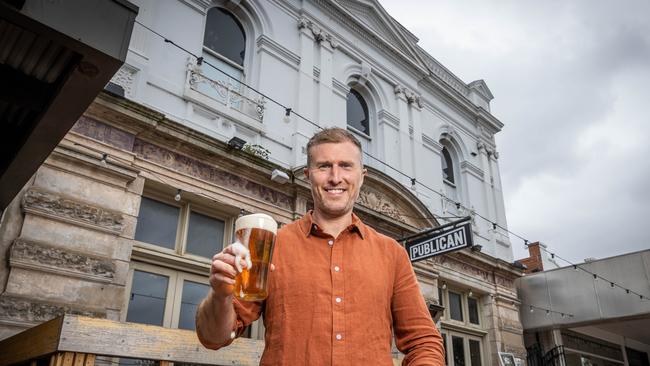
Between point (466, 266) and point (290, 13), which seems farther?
point (466, 266)

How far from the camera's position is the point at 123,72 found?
624cm

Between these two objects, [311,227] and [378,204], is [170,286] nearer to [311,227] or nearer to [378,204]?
[378,204]

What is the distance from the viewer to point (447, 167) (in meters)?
12.2

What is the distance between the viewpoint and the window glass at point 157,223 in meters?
6.09

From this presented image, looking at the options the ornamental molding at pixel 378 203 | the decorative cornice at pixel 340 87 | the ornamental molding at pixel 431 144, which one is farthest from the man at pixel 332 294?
the ornamental molding at pixel 431 144

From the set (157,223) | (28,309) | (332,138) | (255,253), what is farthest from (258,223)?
(157,223)

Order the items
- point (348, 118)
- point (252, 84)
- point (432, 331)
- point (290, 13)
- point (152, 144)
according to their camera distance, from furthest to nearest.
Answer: point (348, 118) < point (290, 13) < point (252, 84) < point (152, 144) < point (432, 331)

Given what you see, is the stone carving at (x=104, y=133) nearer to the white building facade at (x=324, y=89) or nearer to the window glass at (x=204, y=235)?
the white building facade at (x=324, y=89)

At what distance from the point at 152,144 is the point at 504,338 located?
8.60m

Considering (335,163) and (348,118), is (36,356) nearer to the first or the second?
(335,163)

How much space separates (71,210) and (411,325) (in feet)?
14.6

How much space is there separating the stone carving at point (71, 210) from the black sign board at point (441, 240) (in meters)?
4.55

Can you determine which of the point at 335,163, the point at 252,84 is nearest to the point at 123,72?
the point at 252,84

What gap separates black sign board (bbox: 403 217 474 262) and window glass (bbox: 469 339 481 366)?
3.62m
